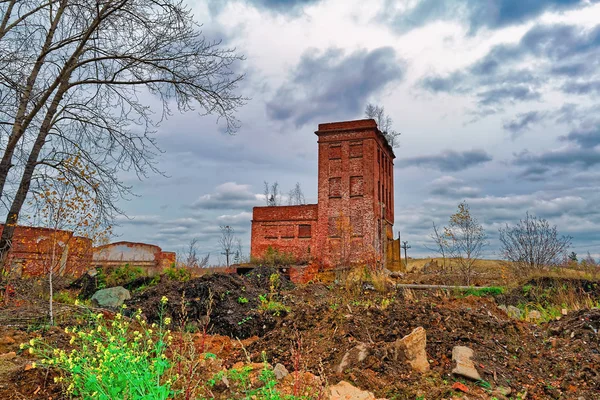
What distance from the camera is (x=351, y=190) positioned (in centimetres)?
2605

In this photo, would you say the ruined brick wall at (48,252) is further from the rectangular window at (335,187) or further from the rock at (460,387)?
the rectangular window at (335,187)

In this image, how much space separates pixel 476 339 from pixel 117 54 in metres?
10.0

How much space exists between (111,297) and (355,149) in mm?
18809

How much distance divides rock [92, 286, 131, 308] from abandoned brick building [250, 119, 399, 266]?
1559 centimetres

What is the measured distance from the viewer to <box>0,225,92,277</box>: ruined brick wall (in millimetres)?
9792

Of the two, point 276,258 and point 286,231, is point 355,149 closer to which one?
point 286,231

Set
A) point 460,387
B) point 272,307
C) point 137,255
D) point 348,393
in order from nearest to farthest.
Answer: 1. point 348,393
2. point 460,387
3. point 272,307
4. point 137,255

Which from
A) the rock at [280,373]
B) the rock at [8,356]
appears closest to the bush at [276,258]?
the rock at [8,356]

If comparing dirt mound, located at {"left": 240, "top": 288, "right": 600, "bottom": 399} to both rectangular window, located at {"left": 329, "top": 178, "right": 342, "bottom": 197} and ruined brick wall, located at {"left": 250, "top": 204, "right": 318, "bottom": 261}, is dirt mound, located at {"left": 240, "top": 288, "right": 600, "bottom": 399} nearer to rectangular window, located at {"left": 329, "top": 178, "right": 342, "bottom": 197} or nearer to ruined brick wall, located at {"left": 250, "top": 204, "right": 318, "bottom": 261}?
rectangular window, located at {"left": 329, "top": 178, "right": 342, "bottom": 197}

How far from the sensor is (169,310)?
8516mm

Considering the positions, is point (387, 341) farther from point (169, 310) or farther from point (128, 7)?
point (128, 7)

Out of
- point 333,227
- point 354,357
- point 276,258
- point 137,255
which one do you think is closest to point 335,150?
point 333,227

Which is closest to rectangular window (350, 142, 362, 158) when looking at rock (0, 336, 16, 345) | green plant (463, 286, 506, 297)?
green plant (463, 286, 506, 297)

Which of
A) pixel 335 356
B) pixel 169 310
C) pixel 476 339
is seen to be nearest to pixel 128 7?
pixel 169 310
